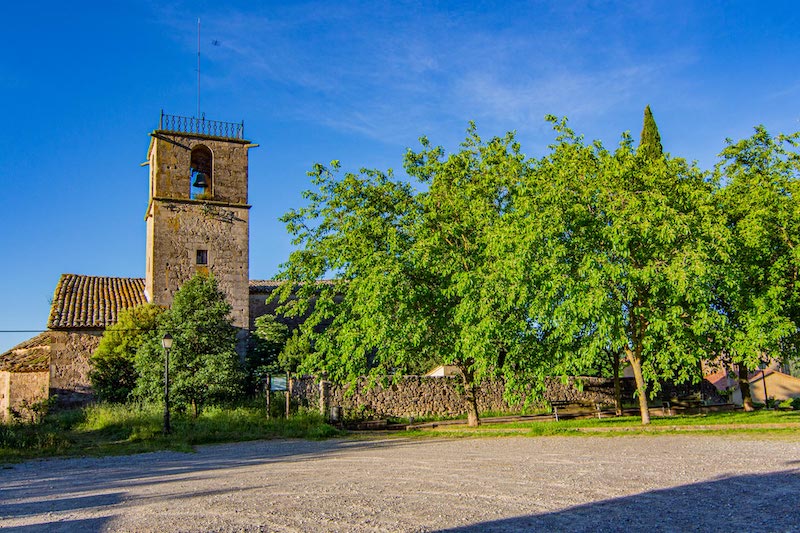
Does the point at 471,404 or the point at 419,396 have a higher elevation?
the point at 419,396

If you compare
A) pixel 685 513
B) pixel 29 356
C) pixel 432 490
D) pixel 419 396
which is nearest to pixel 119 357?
pixel 29 356

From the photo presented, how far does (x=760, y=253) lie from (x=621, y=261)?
220 inches

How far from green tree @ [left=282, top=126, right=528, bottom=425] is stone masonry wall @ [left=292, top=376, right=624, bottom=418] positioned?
1684 mm

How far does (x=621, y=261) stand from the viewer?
19.7 m

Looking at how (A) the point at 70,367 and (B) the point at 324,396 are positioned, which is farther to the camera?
(A) the point at 70,367

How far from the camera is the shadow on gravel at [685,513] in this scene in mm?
6438

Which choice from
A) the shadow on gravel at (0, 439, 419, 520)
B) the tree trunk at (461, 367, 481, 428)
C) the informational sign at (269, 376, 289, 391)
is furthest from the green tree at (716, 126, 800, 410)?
the informational sign at (269, 376, 289, 391)

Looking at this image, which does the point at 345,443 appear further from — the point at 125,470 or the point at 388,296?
the point at 125,470

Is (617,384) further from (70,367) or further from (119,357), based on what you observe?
(70,367)

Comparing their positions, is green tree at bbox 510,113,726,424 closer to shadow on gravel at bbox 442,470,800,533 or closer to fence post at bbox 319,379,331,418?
fence post at bbox 319,379,331,418

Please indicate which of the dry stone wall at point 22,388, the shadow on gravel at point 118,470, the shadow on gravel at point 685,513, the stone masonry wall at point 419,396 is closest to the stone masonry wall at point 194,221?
the dry stone wall at point 22,388

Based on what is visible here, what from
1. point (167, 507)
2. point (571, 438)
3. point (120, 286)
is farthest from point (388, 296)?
point (120, 286)

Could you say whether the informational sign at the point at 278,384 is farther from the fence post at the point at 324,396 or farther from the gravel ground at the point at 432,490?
the gravel ground at the point at 432,490

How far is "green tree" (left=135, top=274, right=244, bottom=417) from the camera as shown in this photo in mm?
24703
